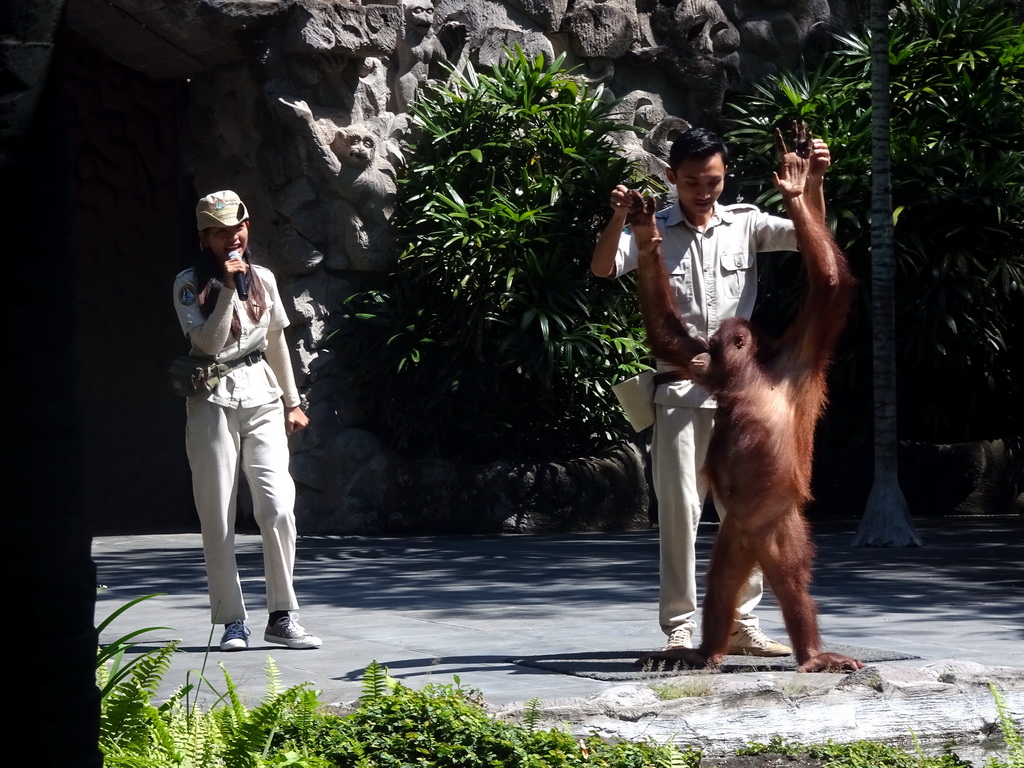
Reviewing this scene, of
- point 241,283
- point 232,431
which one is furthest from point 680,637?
point 241,283

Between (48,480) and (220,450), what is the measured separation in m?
3.74

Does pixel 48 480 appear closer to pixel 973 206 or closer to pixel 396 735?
pixel 396 735

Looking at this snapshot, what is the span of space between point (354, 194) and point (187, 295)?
5.20m

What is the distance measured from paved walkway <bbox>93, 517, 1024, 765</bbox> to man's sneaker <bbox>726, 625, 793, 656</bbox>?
20.0 inches

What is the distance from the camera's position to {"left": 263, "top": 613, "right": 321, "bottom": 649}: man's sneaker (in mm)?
5700

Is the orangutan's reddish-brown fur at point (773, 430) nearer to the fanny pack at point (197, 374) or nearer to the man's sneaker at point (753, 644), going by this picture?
the man's sneaker at point (753, 644)

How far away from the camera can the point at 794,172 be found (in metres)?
4.66

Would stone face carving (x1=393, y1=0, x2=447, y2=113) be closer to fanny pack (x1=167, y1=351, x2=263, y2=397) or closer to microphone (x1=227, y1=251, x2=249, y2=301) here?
microphone (x1=227, y1=251, x2=249, y2=301)

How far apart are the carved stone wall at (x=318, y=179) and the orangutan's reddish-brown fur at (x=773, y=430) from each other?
19.9ft

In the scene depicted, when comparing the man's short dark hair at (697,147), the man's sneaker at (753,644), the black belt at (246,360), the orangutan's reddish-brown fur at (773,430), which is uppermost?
the man's short dark hair at (697,147)

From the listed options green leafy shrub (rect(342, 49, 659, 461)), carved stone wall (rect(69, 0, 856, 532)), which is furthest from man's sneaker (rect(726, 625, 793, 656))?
carved stone wall (rect(69, 0, 856, 532))

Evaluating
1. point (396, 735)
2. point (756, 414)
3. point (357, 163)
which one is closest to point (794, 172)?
point (756, 414)

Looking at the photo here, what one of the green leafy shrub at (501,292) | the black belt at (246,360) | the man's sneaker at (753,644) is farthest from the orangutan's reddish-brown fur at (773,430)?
the green leafy shrub at (501,292)

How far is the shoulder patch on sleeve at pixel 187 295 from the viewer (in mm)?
5824
